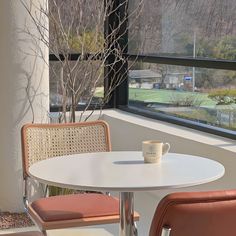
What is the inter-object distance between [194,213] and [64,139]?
172cm

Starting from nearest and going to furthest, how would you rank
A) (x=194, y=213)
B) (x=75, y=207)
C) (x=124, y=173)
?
(x=194, y=213)
(x=124, y=173)
(x=75, y=207)

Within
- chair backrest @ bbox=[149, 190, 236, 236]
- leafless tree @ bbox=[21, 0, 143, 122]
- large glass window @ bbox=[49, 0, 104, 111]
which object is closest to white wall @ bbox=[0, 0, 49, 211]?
leafless tree @ bbox=[21, 0, 143, 122]

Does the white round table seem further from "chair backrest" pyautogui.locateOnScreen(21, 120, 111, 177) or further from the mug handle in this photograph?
"chair backrest" pyautogui.locateOnScreen(21, 120, 111, 177)

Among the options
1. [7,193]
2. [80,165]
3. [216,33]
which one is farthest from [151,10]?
[80,165]

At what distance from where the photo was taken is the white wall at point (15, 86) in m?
4.09

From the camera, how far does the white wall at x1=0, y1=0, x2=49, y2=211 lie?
13.4 ft

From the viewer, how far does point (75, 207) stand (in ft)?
9.12

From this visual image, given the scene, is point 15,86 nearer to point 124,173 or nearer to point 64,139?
point 64,139

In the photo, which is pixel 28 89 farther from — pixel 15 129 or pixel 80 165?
pixel 80 165

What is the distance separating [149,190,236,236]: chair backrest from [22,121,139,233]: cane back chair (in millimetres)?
1095

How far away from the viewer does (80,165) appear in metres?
2.43

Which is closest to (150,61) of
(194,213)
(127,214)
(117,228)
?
(117,228)

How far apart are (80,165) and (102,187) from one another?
1.36ft

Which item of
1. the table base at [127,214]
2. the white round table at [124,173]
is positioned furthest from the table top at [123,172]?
the table base at [127,214]
